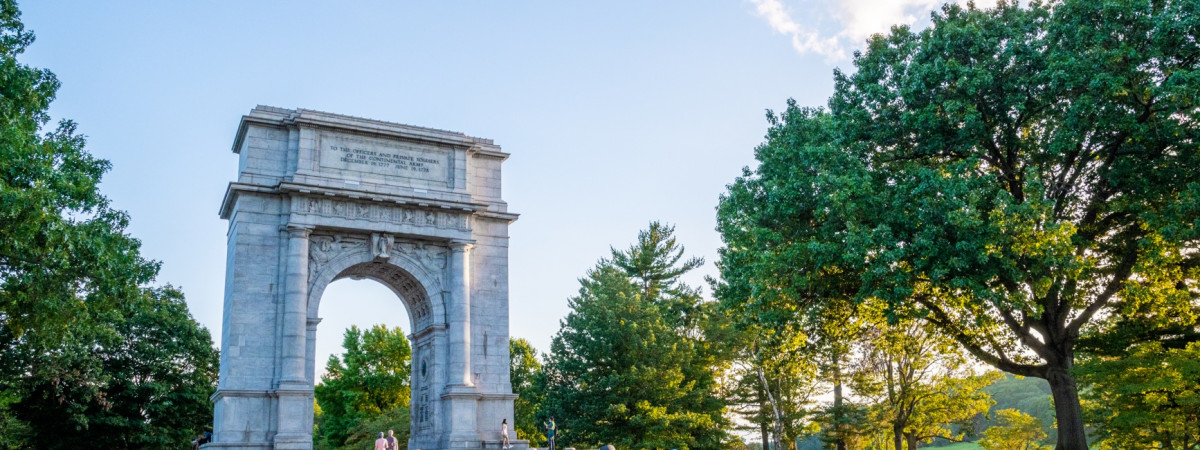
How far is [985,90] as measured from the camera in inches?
835

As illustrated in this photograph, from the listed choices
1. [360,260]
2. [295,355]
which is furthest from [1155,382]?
[295,355]

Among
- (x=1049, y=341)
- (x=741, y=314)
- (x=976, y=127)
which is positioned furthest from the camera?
(x=741, y=314)

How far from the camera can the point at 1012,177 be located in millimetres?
22141

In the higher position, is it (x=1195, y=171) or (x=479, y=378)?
(x=1195, y=171)

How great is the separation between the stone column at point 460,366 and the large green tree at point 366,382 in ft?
104

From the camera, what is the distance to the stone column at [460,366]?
28.5 metres

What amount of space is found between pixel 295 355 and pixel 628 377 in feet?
50.3

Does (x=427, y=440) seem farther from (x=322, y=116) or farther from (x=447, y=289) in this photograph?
(x=322, y=116)

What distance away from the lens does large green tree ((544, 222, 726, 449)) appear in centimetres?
3809

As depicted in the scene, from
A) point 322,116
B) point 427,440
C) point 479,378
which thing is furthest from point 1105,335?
point 322,116

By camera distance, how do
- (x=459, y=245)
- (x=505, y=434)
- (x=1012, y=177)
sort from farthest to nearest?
(x=459, y=245)
(x=505, y=434)
(x=1012, y=177)

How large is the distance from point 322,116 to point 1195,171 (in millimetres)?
24615

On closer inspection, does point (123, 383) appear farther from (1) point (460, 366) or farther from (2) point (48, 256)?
(2) point (48, 256)

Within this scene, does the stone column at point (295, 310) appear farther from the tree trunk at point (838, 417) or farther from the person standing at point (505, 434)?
the tree trunk at point (838, 417)
